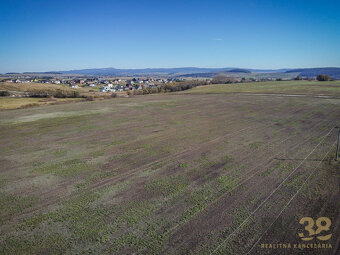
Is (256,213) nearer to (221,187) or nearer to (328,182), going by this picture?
(221,187)

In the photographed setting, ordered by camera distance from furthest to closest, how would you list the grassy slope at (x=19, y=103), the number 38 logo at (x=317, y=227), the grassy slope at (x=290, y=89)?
1. the grassy slope at (x=290, y=89)
2. the grassy slope at (x=19, y=103)
3. the number 38 logo at (x=317, y=227)

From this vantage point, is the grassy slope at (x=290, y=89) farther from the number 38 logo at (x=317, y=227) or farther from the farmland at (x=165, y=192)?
the number 38 logo at (x=317, y=227)

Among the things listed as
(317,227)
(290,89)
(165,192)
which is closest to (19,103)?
(165,192)

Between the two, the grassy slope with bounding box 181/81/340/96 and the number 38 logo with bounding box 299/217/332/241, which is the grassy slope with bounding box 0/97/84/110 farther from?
the number 38 logo with bounding box 299/217/332/241

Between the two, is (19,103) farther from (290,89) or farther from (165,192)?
(290,89)

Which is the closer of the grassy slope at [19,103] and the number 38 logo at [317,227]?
the number 38 logo at [317,227]

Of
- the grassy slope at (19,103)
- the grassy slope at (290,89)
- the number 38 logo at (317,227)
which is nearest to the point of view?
the number 38 logo at (317,227)

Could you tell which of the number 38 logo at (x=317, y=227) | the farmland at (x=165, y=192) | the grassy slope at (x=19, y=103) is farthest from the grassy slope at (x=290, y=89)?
the number 38 logo at (x=317, y=227)
